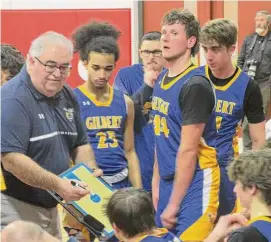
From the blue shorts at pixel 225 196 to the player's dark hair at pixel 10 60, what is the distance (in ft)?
4.16

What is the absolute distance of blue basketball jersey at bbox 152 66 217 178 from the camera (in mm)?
3945

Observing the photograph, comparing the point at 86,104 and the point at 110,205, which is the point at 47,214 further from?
the point at 86,104

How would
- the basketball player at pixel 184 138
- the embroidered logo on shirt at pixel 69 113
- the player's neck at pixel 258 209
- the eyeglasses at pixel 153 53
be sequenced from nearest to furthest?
the player's neck at pixel 258 209
the embroidered logo on shirt at pixel 69 113
the basketball player at pixel 184 138
the eyeglasses at pixel 153 53

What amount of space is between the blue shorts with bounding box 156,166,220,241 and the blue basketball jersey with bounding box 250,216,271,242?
110 centimetres

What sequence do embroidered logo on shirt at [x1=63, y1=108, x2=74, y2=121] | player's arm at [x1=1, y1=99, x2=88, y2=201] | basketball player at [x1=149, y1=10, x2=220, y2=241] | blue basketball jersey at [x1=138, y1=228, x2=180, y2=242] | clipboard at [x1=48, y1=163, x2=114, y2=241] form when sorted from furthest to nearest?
basketball player at [x1=149, y1=10, x2=220, y2=241] → embroidered logo on shirt at [x1=63, y1=108, x2=74, y2=121] → clipboard at [x1=48, y1=163, x2=114, y2=241] → player's arm at [x1=1, y1=99, x2=88, y2=201] → blue basketball jersey at [x1=138, y1=228, x2=180, y2=242]

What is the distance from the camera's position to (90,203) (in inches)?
145

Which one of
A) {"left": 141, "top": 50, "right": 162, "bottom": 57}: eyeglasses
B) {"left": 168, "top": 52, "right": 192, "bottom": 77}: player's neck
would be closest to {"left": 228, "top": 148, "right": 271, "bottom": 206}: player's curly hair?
{"left": 168, "top": 52, "right": 192, "bottom": 77}: player's neck

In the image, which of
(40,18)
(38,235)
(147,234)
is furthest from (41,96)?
(40,18)

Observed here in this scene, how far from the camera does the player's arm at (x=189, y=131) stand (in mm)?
3785

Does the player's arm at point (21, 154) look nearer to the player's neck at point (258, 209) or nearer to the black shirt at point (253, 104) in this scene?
the player's neck at point (258, 209)

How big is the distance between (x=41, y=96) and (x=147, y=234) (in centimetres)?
86

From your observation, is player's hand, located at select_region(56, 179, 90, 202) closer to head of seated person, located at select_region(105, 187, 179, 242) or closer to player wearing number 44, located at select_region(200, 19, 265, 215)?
head of seated person, located at select_region(105, 187, 179, 242)

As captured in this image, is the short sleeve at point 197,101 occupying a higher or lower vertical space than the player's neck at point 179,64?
lower

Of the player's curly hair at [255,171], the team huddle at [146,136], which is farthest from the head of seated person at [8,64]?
the player's curly hair at [255,171]
